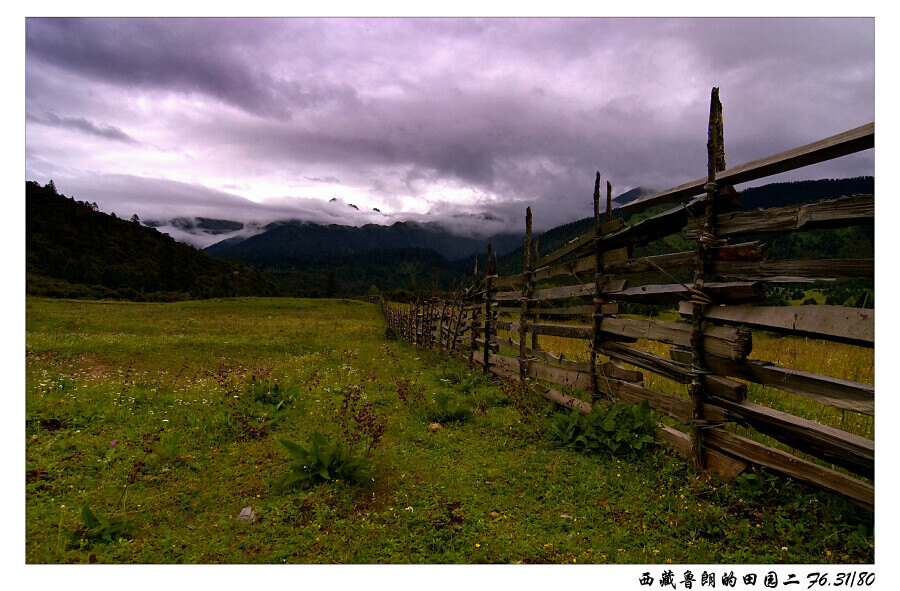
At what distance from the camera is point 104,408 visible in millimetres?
6914

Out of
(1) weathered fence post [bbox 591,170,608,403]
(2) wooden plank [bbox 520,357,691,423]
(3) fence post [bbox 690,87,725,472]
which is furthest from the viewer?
(1) weathered fence post [bbox 591,170,608,403]

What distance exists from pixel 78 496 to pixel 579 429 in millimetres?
6115

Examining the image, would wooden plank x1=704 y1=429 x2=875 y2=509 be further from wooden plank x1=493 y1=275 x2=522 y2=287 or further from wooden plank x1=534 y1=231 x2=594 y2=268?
wooden plank x1=493 y1=275 x2=522 y2=287

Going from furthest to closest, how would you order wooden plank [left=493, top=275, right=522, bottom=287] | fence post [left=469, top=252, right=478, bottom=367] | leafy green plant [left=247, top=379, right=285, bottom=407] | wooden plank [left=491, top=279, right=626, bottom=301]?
fence post [left=469, top=252, right=478, bottom=367]
wooden plank [left=493, top=275, right=522, bottom=287]
leafy green plant [left=247, top=379, right=285, bottom=407]
wooden plank [left=491, top=279, right=626, bottom=301]

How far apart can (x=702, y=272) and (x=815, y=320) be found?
4.09 ft

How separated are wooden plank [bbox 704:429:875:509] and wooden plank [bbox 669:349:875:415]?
2.04 ft

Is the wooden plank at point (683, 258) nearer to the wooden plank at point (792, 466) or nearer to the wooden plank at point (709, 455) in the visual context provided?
the wooden plank at point (792, 466)

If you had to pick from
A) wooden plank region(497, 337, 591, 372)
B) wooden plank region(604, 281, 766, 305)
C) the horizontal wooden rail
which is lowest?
wooden plank region(497, 337, 591, 372)

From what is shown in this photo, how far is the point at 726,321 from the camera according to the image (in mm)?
4531

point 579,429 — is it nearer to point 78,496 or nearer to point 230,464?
point 230,464

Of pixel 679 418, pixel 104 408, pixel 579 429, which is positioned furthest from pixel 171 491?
pixel 679 418

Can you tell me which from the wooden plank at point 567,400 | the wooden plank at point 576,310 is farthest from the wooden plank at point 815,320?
the wooden plank at point 567,400

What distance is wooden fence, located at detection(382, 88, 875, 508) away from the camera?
135 inches

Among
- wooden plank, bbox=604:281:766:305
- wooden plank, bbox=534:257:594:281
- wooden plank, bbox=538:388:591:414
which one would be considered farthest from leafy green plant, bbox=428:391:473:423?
wooden plank, bbox=604:281:766:305
